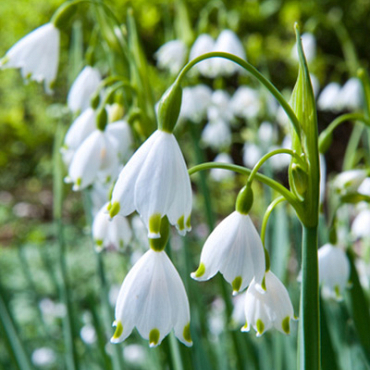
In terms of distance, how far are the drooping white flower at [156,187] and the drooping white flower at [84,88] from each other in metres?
0.73

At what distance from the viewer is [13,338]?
51.9 inches

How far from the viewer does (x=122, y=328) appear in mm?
701

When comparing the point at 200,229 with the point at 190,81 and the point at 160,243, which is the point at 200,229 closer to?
the point at 190,81

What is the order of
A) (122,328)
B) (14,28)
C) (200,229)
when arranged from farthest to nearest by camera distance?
(14,28)
(200,229)
(122,328)

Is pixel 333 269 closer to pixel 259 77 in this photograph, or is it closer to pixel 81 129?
pixel 259 77

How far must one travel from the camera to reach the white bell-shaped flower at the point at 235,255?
688 mm

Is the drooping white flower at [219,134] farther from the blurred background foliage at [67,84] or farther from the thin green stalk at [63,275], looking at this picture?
the blurred background foliage at [67,84]

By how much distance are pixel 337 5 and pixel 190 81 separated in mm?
3983

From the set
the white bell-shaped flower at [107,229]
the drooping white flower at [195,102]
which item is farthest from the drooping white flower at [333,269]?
the drooping white flower at [195,102]

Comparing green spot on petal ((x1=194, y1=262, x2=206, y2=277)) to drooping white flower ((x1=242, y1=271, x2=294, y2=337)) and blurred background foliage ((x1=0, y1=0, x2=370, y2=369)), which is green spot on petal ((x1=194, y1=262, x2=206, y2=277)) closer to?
drooping white flower ((x1=242, y1=271, x2=294, y2=337))

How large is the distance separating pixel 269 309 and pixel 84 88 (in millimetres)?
820

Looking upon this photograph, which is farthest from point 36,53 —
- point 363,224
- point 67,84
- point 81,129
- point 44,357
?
point 67,84

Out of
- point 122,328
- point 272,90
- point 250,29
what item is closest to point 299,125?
point 272,90

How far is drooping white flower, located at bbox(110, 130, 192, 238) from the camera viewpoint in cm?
65
